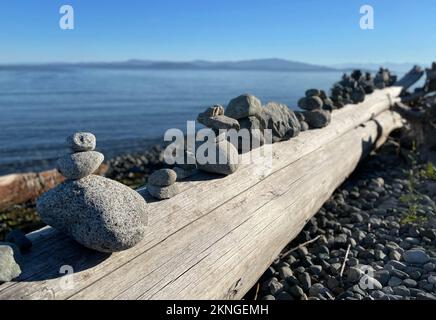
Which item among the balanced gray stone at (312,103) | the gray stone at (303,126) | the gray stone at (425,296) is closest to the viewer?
the gray stone at (425,296)

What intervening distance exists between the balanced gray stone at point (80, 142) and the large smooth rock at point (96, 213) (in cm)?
24

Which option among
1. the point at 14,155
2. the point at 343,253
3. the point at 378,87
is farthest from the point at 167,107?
the point at 343,253

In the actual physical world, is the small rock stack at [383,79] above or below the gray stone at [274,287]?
above

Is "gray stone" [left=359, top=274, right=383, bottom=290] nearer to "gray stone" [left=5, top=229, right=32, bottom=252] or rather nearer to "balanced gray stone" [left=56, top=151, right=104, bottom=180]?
"balanced gray stone" [left=56, top=151, right=104, bottom=180]

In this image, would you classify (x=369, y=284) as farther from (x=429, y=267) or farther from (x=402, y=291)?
(x=429, y=267)

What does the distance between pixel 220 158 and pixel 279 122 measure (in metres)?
1.89

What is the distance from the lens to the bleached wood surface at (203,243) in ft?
9.09

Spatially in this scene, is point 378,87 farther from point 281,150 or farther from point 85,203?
point 85,203

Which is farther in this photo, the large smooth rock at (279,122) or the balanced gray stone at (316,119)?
the balanced gray stone at (316,119)

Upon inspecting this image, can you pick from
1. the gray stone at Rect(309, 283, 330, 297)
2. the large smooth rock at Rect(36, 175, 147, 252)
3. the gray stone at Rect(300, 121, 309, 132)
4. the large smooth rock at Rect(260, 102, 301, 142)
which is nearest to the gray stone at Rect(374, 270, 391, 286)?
the gray stone at Rect(309, 283, 330, 297)

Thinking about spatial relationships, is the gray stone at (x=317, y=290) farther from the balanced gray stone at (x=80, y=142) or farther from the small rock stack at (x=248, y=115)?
the balanced gray stone at (x=80, y=142)

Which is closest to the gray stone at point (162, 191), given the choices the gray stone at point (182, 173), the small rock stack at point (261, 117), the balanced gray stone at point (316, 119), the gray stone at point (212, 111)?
the gray stone at point (182, 173)

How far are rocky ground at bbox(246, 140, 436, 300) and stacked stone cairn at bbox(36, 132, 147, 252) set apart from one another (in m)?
1.89
